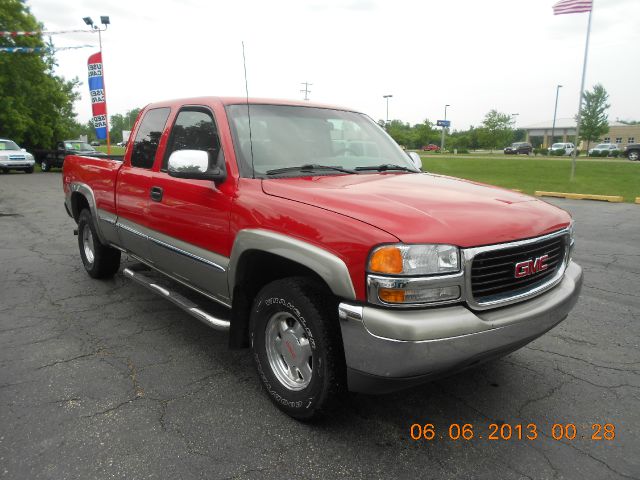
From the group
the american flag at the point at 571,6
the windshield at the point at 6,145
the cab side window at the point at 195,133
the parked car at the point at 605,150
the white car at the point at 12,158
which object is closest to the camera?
the cab side window at the point at 195,133

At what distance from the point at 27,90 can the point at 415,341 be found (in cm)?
3398

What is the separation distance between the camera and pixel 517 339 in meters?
2.34

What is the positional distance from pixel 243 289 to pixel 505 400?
1.73 metres

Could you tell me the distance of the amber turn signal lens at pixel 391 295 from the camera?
2.10 m

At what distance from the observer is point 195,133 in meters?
3.50

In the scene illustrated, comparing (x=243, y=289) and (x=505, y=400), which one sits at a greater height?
(x=243, y=289)

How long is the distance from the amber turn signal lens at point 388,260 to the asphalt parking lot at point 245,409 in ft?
3.24

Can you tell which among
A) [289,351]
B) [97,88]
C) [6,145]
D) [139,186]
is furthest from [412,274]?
[6,145]

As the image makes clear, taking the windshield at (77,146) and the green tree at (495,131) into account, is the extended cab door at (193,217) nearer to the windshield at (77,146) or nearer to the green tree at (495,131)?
the windshield at (77,146)

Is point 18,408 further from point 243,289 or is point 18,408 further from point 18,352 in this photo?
point 243,289

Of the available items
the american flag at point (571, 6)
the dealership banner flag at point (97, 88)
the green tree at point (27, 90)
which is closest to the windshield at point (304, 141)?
the american flag at point (571, 6)

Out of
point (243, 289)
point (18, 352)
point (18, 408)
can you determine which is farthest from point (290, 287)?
point (18, 352)

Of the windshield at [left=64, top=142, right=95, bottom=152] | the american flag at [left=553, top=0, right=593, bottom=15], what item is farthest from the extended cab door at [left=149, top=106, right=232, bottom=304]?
the windshield at [left=64, top=142, right=95, bottom=152]

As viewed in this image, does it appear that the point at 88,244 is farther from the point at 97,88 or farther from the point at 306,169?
the point at 97,88
